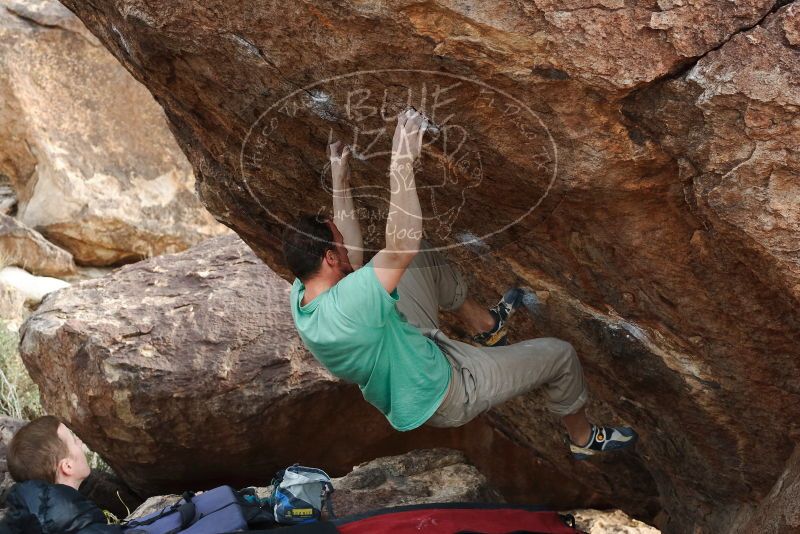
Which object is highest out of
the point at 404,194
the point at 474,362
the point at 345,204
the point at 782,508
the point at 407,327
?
the point at 404,194

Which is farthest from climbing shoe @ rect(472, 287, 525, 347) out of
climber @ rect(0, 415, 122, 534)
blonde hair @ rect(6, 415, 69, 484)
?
blonde hair @ rect(6, 415, 69, 484)

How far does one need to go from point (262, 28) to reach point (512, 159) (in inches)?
34.6

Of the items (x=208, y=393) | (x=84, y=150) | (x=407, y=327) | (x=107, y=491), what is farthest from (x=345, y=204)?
(x=84, y=150)

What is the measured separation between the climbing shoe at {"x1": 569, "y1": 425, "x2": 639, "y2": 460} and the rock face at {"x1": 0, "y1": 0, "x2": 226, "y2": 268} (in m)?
6.78

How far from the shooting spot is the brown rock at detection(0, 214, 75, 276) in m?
9.23

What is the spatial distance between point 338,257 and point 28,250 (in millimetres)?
6785

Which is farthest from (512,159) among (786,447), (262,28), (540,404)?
(540,404)

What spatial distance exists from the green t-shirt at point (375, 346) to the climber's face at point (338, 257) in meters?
0.12

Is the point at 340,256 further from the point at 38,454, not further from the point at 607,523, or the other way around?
the point at 607,523

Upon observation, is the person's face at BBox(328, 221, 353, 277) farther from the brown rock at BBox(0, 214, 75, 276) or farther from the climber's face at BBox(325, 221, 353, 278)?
the brown rock at BBox(0, 214, 75, 276)

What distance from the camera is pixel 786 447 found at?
3732 millimetres

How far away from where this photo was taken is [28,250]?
9320mm

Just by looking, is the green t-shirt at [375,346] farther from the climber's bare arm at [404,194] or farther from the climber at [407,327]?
the climber's bare arm at [404,194]

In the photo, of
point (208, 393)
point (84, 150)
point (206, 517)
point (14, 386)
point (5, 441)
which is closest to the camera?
point (206, 517)
